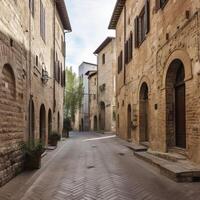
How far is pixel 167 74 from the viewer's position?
10375 millimetres

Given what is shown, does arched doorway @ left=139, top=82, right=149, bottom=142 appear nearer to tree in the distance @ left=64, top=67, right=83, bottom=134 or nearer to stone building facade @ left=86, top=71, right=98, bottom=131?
stone building facade @ left=86, top=71, right=98, bottom=131

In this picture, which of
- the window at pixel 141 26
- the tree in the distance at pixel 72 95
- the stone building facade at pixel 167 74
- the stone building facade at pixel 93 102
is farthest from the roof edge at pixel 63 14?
the tree in the distance at pixel 72 95

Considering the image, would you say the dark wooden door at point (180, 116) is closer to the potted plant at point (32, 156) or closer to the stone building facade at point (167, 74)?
the stone building facade at point (167, 74)

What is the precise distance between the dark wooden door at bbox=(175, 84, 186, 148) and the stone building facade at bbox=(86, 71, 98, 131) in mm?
30616

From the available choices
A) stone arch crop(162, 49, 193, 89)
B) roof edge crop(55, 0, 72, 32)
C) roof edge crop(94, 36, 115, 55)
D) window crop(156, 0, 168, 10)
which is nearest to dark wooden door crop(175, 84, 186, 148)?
stone arch crop(162, 49, 193, 89)

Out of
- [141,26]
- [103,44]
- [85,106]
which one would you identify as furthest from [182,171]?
[85,106]

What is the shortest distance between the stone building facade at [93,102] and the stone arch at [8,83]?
1292 inches

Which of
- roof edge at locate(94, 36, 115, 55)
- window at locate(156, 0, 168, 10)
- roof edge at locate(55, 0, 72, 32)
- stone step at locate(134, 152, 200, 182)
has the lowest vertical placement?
stone step at locate(134, 152, 200, 182)

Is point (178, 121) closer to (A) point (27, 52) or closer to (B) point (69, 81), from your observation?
(A) point (27, 52)

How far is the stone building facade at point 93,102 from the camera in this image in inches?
1644

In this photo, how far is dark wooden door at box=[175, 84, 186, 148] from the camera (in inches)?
380

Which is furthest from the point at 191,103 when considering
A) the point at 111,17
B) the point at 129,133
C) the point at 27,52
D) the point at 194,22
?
the point at 111,17

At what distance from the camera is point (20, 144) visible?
8570mm

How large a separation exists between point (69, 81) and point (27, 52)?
34002mm
